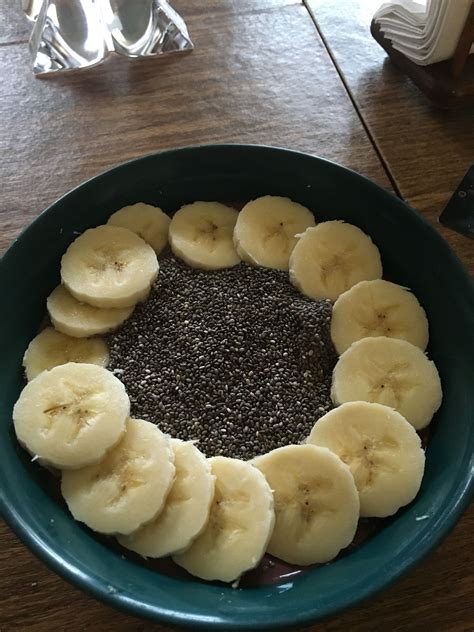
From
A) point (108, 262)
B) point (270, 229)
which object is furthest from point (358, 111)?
point (108, 262)

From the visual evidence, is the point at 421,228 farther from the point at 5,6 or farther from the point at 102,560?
the point at 5,6

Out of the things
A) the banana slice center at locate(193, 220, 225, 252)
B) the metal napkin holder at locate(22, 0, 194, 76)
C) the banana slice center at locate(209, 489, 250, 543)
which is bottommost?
the banana slice center at locate(209, 489, 250, 543)

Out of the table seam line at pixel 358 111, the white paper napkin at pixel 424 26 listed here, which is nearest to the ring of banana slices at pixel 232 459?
the table seam line at pixel 358 111

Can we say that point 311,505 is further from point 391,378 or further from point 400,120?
point 400,120

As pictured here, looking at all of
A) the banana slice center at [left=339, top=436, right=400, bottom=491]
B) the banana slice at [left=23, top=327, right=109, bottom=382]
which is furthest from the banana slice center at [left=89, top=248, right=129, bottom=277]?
the banana slice center at [left=339, top=436, right=400, bottom=491]

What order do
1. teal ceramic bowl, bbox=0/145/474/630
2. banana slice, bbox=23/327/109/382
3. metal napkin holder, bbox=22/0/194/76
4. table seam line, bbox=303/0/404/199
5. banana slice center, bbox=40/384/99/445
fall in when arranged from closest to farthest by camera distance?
teal ceramic bowl, bbox=0/145/474/630, banana slice center, bbox=40/384/99/445, banana slice, bbox=23/327/109/382, table seam line, bbox=303/0/404/199, metal napkin holder, bbox=22/0/194/76

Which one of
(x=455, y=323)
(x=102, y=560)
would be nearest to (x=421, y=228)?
Result: (x=455, y=323)

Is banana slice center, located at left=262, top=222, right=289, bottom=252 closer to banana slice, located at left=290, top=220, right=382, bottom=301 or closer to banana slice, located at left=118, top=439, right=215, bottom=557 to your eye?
banana slice, located at left=290, top=220, right=382, bottom=301
